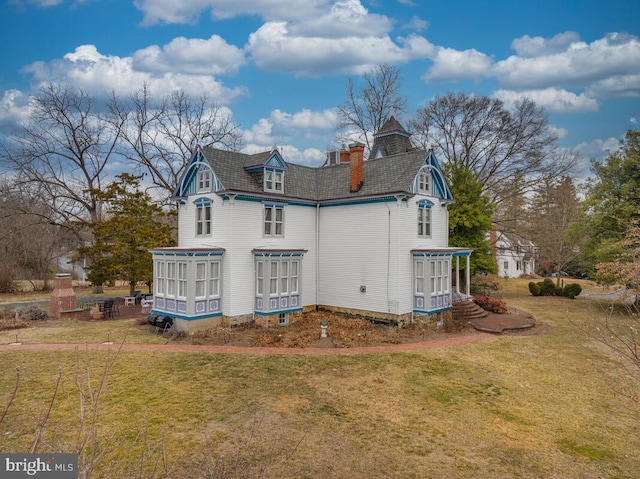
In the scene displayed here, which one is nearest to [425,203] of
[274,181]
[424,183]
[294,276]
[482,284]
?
[424,183]

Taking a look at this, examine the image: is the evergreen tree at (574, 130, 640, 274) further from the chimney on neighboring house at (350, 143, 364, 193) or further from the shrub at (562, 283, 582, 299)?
the chimney on neighboring house at (350, 143, 364, 193)

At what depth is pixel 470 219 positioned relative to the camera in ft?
104

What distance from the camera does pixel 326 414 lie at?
10930 millimetres

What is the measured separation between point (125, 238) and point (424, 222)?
20.5 m

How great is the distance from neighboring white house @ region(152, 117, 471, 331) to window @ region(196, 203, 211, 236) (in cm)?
6

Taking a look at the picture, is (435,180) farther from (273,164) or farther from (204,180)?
(204,180)

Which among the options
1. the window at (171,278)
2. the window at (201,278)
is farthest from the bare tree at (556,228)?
the window at (171,278)

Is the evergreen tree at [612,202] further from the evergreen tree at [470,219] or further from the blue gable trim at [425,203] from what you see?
the blue gable trim at [425,203]

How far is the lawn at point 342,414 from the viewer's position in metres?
8.42

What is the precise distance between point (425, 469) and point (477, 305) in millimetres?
19805

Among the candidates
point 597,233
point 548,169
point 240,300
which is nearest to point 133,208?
point 240,300

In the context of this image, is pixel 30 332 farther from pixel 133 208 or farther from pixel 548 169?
pixel 548 169

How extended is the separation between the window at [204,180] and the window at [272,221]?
131 inches

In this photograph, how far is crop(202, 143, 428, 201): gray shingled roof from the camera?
21.6 metres
